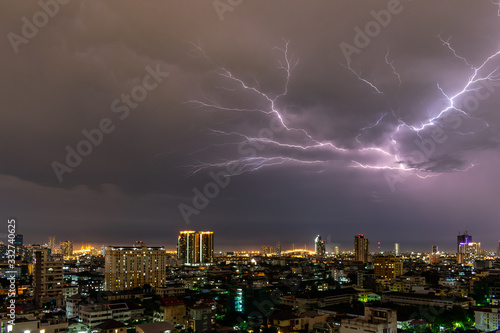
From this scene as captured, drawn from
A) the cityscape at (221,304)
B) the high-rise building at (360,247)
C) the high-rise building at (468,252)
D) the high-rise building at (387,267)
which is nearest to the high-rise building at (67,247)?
the cityscape at (221,304)

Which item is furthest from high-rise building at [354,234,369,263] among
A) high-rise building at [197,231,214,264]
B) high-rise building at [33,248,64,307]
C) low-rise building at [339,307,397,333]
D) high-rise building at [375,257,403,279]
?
low-rise building at [339,307,397,333]

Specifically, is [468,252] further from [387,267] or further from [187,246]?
[187,246]

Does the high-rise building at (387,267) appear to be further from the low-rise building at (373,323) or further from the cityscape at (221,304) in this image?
the low-rise building at (373,323)

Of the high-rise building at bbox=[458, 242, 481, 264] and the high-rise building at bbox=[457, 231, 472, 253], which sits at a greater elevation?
the high-rise building at bbox=[457, 231, 472, 253]

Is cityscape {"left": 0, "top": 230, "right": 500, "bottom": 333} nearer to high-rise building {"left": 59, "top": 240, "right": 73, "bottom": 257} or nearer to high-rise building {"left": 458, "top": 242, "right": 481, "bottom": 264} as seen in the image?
high-rise building {"left": 458, "top": 242, "right": 481, "bottom": 264}

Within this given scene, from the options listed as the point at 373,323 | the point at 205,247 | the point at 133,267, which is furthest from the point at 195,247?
the point at 373,323

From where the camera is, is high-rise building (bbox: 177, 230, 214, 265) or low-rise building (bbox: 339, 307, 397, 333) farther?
high-rise building (bbox: 177, 230, 214, 265)

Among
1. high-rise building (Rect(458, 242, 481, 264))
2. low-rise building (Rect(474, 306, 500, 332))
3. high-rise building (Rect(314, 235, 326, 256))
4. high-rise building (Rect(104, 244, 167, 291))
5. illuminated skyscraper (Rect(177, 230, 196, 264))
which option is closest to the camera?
low-rise building (Rect(474, 306, 500, 332))
